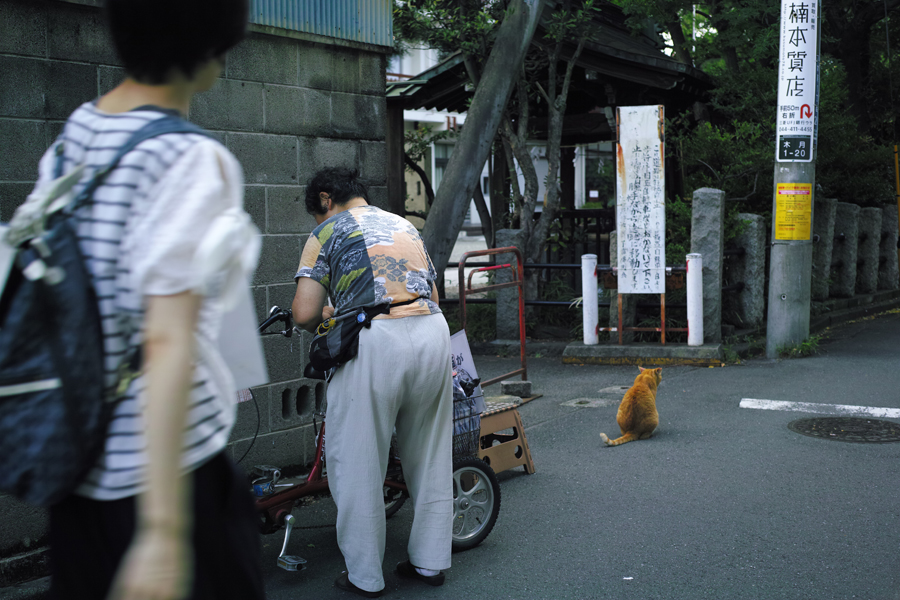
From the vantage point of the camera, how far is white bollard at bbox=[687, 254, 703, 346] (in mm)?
9141

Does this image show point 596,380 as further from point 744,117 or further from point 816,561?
point 744,117

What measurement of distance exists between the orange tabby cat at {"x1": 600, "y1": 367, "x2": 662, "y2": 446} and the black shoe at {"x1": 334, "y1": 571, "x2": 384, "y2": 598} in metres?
2.87

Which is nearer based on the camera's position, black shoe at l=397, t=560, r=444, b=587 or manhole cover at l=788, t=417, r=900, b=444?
black shoe at l=397, t=560, r=444, b=587

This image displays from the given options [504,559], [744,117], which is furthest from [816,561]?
[744,117]

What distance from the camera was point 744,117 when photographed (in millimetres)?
12359

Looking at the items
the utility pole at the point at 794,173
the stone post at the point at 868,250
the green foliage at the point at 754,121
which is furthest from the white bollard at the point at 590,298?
the stone post at the point at 868,250

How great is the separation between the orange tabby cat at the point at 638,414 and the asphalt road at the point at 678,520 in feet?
0.40

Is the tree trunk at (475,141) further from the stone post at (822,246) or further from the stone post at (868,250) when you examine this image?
the stone post at (868,250)

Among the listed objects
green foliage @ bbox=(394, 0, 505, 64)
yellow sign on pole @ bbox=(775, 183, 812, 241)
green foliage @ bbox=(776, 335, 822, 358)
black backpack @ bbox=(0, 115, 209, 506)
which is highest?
green foliage @ bbox=(394, 0, 505, 64)

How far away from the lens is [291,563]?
3910mm

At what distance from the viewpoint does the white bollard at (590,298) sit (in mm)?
9562

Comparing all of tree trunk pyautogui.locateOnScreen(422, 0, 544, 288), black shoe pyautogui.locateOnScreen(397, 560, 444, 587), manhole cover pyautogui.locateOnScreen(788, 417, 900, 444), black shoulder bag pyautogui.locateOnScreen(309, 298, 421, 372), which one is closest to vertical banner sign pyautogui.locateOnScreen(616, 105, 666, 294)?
tree trunk pyautogui.locateOnScreen(422, 0, 544, 288)

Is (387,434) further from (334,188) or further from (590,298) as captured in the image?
(590,298)

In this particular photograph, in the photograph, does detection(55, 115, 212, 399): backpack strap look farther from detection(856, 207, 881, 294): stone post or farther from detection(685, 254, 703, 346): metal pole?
detection(856, 207, 881, 294): stone post
